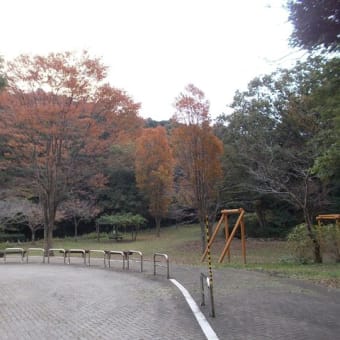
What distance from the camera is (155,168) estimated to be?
35156mm

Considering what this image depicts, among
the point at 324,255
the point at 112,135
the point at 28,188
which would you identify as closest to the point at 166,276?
the point at 324,255

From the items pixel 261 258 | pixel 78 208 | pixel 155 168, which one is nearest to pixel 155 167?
pixel 155 168

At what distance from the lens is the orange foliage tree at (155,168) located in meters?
32.1

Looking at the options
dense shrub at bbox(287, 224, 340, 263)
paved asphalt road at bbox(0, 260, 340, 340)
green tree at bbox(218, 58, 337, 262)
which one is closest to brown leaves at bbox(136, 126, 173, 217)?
green tree at bbox(218, 58, 337, 262)

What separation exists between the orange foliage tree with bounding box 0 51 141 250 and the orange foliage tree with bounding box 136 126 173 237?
930 cm

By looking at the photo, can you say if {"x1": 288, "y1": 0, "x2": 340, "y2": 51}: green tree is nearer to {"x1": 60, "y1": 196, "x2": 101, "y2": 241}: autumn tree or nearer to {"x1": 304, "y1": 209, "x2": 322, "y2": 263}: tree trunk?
{"x1": 304, "y1": 209, "x2": 322, "y2": 263}: tree trunk

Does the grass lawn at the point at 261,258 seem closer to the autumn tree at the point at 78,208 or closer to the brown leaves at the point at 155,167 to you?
the autumn tree at the point at 78,208

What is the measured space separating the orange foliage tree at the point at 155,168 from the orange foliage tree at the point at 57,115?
9295mm

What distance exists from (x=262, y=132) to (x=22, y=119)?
491 inches

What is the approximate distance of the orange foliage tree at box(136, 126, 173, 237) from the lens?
105 ft

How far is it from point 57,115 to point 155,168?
50.9ft

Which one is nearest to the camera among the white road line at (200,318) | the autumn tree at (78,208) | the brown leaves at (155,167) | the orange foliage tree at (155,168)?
the white road line at (200,318)

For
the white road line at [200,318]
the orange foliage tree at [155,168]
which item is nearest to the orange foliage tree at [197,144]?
the orange foliage tree at [155,168]

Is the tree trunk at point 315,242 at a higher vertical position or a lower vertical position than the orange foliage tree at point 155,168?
lower
